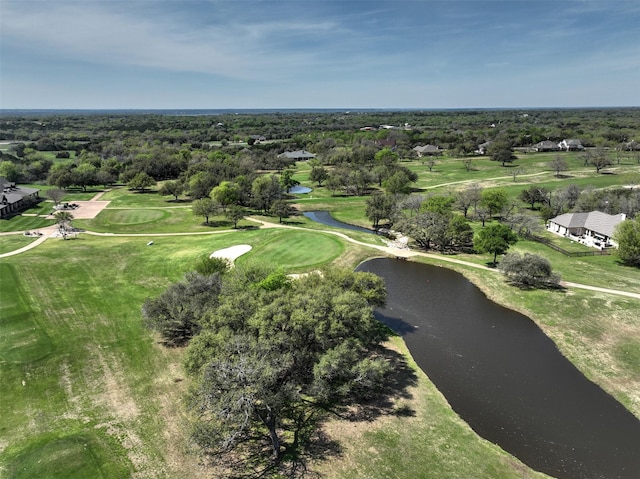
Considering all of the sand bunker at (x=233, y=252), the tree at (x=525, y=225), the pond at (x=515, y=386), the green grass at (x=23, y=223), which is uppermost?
the tree at (x=525, y=225)

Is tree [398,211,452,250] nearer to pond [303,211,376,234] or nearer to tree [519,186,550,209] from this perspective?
pond [303,211,376,234]

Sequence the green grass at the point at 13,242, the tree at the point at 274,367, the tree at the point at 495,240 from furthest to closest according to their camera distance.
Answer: the green grass at the point at 13,242, the tree at the point at 495,240, the tree at the point at 274,367

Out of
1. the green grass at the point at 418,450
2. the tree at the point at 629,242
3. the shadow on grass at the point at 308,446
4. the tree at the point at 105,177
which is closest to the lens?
the shadow on grass at the point at 308,446

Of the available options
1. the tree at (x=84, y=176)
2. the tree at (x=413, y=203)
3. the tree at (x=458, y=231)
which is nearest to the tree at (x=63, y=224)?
the tree at (x=84, y=176)

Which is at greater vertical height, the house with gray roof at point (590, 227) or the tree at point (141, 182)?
the tree at point (141, 182)

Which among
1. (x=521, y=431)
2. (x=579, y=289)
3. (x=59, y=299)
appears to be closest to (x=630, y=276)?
(x=579, y=289)

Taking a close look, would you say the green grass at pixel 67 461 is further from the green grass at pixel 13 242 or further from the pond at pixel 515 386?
the green grass at pixel 13 242

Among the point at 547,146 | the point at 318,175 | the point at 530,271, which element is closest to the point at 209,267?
the point at 530,271
